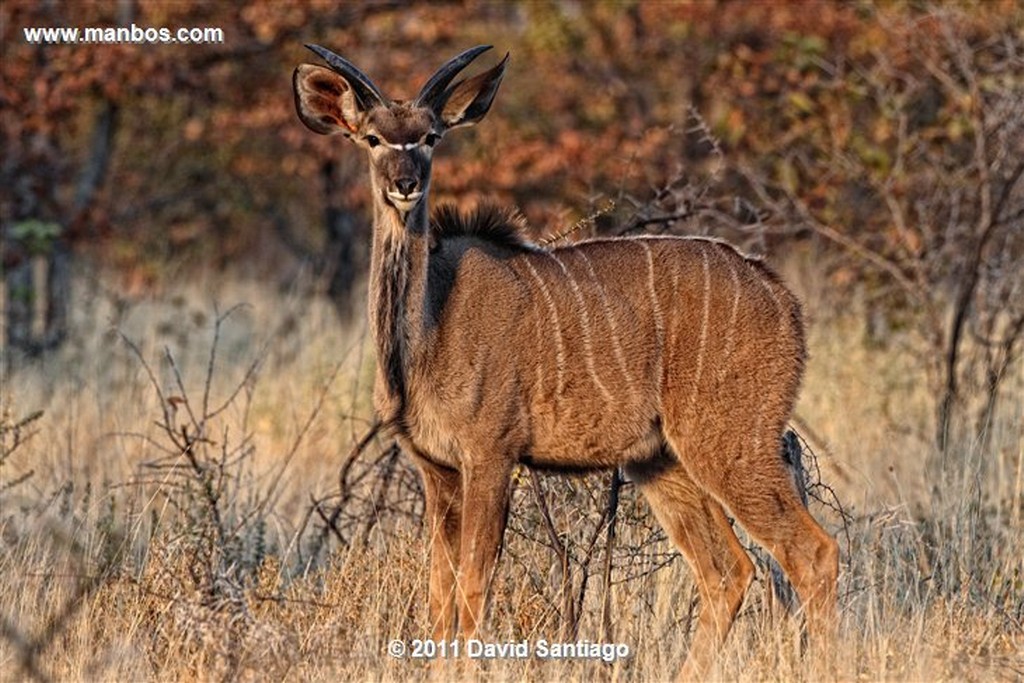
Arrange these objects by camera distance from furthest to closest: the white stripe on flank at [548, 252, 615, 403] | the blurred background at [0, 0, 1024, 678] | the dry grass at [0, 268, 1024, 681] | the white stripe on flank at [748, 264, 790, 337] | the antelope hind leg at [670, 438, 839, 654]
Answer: the blurred background at [0, 0, 1024, 678] < the white stripe on flank at [748, 264, 790, 337] < the white stripe on flank at [548, 252, 615, 403] < the antelope hind leg at [670, 438, 839, 654] < the dry grass at [0, 268, 1024, 681]

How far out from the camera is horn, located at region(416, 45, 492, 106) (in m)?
5.52

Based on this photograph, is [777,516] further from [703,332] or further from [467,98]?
[467,98]

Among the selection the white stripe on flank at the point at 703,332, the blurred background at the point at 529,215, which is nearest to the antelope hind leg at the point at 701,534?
the white stripe on flank at the point at 703,332

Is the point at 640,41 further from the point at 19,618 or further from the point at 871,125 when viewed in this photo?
the point at 19,618

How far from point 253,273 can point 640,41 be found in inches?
191

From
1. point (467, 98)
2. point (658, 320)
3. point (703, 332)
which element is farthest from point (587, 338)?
point (467, 98)

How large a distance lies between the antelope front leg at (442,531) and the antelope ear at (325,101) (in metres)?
1.13

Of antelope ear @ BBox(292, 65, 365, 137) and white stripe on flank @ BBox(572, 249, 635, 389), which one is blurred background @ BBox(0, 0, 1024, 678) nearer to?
white stripe on flank @ BBox(572, 249, 635, 389)

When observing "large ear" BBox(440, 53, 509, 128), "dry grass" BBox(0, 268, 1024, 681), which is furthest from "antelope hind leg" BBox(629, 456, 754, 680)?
"large ear" BBox(440, 53, 509, 128)

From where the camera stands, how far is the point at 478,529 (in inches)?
211

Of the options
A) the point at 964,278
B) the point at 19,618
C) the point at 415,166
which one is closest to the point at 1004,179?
the point at 964,278

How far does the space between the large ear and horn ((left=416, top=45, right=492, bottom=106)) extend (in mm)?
94

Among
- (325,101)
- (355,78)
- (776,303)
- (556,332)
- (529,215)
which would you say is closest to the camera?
(355,78)

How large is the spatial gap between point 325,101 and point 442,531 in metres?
1.44
